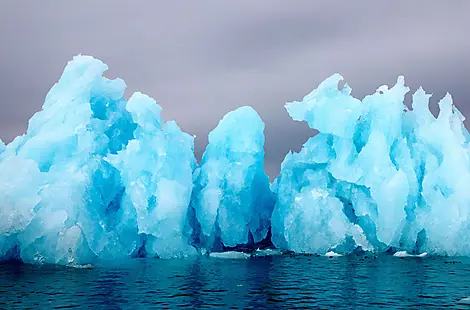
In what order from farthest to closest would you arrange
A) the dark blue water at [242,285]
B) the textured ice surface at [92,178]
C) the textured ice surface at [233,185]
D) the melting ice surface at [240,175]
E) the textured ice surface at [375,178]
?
the textured ice surface at [233,185], the textured ice surface at [375,178], the melting ice surface at [240,175], the textured ice surface at [92,178], the dark blue water at [242,285]

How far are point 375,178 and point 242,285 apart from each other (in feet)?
47.9

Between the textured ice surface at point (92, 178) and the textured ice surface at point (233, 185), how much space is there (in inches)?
62.3

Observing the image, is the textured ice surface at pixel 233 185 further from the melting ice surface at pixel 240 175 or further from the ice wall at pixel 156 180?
the ice wall at pixel 156 180

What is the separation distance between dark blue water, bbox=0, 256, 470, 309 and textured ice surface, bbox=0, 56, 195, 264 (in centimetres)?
198

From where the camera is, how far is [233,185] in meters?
32.7

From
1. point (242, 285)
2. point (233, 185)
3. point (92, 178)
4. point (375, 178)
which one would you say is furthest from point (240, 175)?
point (242, 285)

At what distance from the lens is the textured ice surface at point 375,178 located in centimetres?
3064

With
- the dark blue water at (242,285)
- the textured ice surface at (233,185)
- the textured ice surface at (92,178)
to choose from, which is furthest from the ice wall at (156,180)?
the dark blue water at (242,285)

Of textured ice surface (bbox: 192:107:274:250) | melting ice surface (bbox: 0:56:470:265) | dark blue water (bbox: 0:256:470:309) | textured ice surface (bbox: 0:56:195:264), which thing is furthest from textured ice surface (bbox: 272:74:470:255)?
textured ice surface (bbox: 0:56:195:264)

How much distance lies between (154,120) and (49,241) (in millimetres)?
10931

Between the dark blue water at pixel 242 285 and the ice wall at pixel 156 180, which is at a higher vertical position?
the ice wall at pixel 156 180

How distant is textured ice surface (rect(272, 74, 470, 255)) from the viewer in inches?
1206

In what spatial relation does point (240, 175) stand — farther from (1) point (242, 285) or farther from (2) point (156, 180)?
(1) point (242, 285)

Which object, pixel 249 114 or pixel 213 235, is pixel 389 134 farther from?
pixel 213 235
